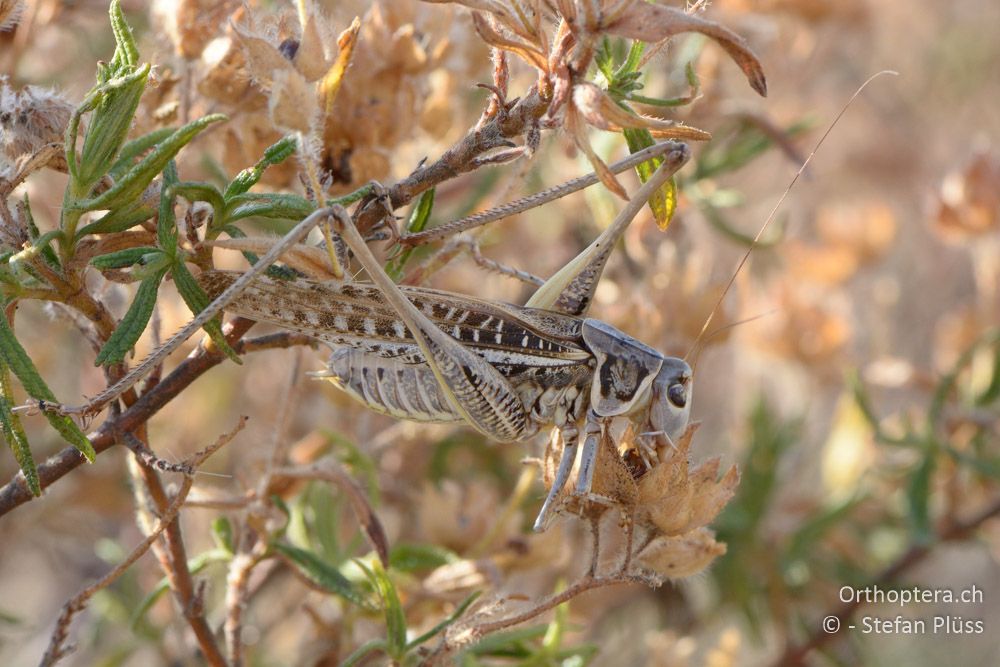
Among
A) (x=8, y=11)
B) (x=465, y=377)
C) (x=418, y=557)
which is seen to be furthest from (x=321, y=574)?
(x=8, y=11)

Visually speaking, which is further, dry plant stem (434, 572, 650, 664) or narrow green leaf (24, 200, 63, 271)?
dry plant stem (434, 572, 650, 664)

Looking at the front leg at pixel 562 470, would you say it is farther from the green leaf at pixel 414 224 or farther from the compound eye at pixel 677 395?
the green leaf at pixel 414 224

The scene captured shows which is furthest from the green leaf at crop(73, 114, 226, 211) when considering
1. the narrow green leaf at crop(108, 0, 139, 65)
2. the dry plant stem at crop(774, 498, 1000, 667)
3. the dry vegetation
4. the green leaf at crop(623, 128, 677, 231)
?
the dry plant stem at crop(774, 498, 1000, 667)

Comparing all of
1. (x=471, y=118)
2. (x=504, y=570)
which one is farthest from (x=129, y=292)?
(x=471, y=118)

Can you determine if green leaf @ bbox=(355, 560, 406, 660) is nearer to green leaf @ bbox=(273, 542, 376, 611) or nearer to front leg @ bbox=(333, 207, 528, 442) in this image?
green leaf @ bbox=(273, 542, 376, 611)

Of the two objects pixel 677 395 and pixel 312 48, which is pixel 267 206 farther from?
pixel 677 395

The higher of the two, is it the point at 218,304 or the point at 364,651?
the point at 218,304

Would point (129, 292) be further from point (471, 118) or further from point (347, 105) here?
point (471, 118)
